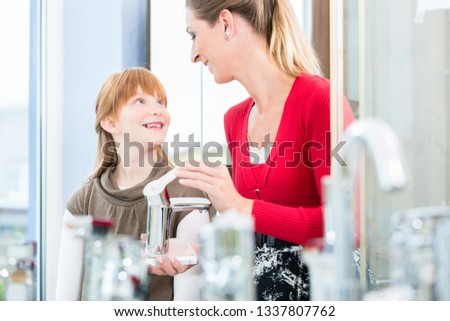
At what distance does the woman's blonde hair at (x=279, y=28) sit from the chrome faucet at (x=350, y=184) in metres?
0.17

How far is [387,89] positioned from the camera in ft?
2.94

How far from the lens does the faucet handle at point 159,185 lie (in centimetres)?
100

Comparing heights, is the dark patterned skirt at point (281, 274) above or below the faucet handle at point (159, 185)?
below

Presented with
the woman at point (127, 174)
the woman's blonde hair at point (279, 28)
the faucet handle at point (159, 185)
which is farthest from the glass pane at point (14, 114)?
the woman's blonde hair at point (279, 28)

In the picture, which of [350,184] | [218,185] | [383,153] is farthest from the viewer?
[218,185]

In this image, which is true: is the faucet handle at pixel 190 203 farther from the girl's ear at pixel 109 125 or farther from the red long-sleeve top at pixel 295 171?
the girl's ear at pixel 109 125

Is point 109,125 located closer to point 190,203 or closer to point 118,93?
point 118,93

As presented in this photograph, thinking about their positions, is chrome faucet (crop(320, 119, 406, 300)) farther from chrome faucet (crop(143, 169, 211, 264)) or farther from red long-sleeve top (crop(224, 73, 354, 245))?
chrome faucet (crop(143, 169, 211, 264))

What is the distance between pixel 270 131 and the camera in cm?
104

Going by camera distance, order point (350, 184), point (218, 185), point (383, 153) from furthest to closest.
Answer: point (218, 185)
point (350, 184)
point (383, 153)

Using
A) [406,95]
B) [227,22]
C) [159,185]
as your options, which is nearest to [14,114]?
[159,185]

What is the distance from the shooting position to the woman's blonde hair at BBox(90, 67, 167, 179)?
1060 millimetres

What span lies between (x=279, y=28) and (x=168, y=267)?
0.42 metres
